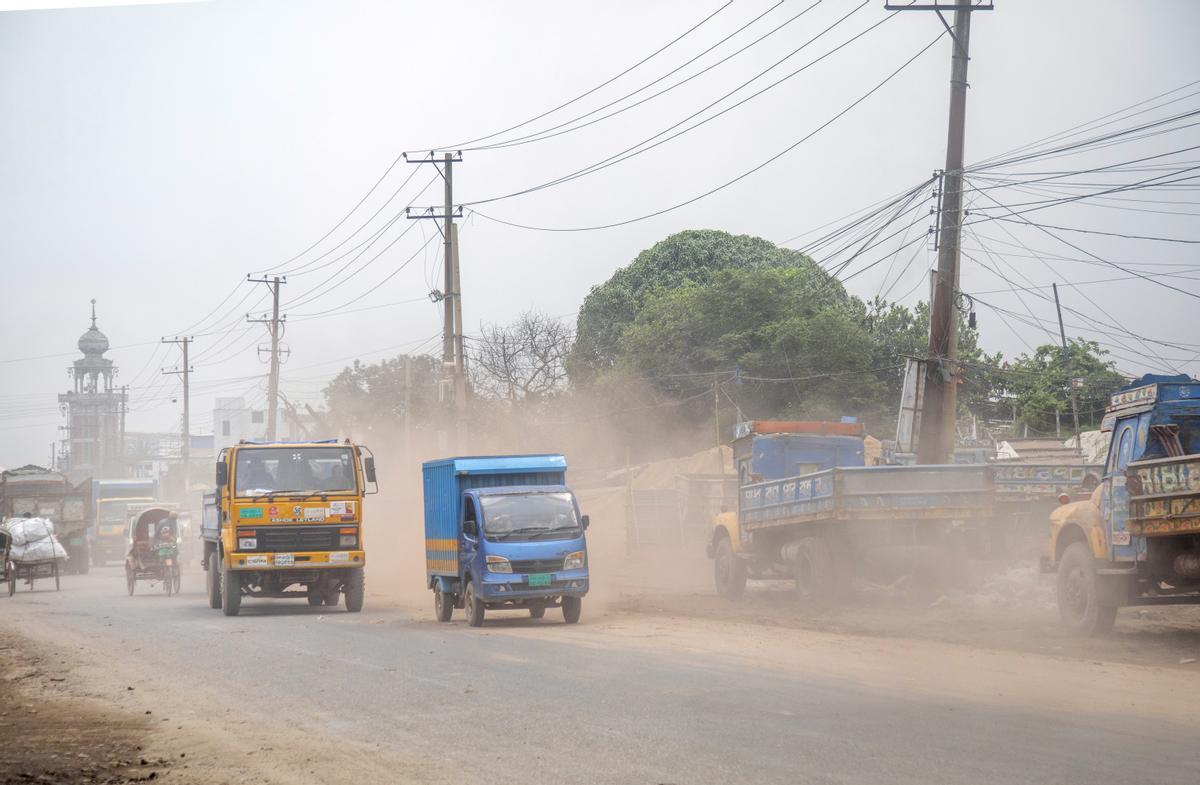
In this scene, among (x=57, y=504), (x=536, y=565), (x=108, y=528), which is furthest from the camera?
(x=108, y=528)

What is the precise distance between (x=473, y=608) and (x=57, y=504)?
102 feet

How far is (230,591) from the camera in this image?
21.1 meters

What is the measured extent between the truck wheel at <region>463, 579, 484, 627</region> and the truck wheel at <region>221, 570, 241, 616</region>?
491cm

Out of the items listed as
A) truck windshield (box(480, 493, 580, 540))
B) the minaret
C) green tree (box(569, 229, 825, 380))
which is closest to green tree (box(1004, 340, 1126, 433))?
green tree (box(569, 229, 825, 380))

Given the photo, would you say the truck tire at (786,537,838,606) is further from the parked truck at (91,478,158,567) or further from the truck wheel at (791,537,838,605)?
the parked truck at (91,478,158,567)

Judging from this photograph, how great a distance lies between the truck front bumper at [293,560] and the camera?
20719mm

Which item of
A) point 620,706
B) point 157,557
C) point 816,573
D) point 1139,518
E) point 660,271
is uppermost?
point 660,271

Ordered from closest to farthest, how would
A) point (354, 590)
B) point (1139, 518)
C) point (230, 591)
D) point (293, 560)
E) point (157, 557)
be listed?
point (1139, 518)
point (293, 560)
point (230, 591)
point (354, 590)
point (157, 557)

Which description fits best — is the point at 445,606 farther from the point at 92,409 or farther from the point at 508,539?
the point at 92,409

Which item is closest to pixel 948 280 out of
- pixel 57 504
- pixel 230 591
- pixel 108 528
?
pixel 230 591

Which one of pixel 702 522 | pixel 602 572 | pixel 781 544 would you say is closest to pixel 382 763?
pixel 781 544

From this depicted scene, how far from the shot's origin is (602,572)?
34438mm

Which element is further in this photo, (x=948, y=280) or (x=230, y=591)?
(x=948, y=280)

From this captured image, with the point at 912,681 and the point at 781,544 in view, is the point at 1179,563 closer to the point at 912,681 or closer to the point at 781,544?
the point at 912,681
